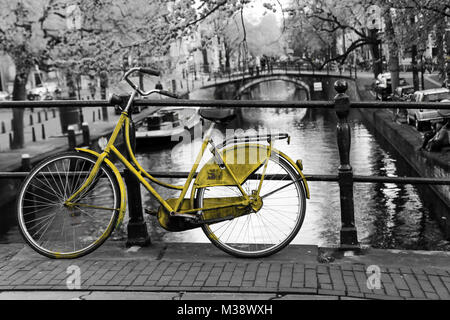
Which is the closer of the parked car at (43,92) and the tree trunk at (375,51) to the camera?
the tree trunk at (375,51)

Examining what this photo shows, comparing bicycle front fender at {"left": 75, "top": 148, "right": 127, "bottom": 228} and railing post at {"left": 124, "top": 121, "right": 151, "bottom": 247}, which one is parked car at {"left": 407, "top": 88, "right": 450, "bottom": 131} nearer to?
railing post at {"left": 124, "top": 121, "right": 151, "bottom": 247}

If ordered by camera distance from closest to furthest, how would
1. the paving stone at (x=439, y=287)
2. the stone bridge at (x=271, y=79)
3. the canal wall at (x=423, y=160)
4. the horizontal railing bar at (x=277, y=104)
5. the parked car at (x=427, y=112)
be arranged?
the paving stone at (x=439, y=287) < the horizontal railing bar at (x=277, y=104) < the canal wall at (x=423, y=160) < the parked car at (x=427, y=112) < the stone bridge at (x=271, y=79)

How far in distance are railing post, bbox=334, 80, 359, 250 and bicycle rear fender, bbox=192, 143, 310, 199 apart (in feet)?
1.18

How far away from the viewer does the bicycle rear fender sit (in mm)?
4297

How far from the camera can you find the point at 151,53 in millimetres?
15547

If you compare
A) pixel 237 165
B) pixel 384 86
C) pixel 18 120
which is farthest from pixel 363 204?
pixel 384 86

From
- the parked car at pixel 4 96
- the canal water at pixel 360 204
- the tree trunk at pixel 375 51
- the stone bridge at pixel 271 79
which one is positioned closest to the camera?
the canal water at pixel 360 204

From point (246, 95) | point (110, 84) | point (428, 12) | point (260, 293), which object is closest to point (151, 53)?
point (428, 12)

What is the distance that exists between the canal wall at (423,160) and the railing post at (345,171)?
26.1 feet

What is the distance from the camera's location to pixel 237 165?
4.34 m

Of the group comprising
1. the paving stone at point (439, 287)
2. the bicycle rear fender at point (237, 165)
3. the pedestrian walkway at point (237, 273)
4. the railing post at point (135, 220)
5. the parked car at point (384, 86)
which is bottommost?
the paving stone at point (439, 287)

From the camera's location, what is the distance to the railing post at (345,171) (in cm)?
443

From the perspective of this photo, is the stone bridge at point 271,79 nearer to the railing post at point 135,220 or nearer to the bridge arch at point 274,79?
the bridge arch at point 274,79

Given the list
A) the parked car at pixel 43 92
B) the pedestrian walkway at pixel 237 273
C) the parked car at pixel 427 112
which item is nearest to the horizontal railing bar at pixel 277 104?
the pedestrian walkway at pixel 237 273
